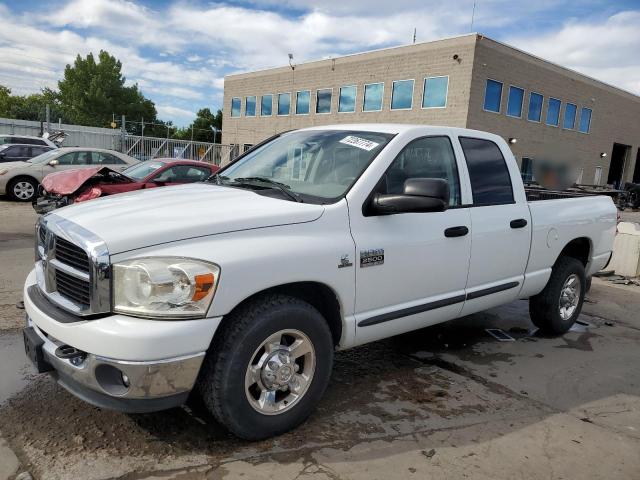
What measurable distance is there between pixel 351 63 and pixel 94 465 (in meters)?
29.6

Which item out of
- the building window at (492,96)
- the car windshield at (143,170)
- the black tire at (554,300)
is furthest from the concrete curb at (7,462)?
the building window at (492,96)

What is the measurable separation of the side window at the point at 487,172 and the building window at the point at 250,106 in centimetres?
3387

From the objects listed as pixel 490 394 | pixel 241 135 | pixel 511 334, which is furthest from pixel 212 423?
pixel 241 135

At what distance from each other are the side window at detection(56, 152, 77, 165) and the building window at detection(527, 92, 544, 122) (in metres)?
23.3

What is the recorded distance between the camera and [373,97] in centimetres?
2892

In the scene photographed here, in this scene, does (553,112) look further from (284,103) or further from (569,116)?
(284,103)

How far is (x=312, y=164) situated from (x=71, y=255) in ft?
5.50

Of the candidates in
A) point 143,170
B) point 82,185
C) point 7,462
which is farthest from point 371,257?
point 143,170

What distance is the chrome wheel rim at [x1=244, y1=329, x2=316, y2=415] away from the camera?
278 centimetres

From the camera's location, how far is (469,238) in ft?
12.6

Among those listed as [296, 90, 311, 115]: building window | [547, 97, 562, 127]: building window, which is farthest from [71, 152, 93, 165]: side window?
[547, 97, 562, 127]: building window

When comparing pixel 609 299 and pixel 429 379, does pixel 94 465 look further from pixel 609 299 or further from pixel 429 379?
pixel 609 299

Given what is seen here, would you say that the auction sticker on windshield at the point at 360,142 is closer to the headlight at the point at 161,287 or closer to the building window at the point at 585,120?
the headlight at the point at 161,287

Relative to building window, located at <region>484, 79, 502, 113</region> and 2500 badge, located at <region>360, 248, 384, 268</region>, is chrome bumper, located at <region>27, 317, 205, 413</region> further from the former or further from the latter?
building window, located at <region>484, 79, 502, 113</region>
